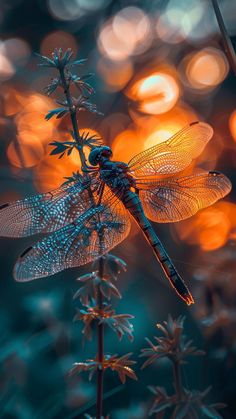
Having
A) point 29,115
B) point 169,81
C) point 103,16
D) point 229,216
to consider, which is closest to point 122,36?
point 103,16

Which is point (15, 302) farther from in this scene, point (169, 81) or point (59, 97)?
point (169, 81)

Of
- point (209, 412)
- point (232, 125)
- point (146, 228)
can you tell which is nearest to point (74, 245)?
point (146, 228)

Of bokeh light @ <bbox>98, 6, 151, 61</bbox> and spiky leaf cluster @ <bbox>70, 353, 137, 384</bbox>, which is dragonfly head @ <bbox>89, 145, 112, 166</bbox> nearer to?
spiky leaf cluster @ <bbox>70, 353, 137, 384</bbox>

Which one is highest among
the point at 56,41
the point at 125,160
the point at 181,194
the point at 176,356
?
the point at 56,41

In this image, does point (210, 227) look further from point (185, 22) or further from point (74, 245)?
point (185, 22)

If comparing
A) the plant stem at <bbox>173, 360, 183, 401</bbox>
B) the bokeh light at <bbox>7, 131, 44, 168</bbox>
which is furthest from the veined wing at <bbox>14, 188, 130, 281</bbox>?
the bokeh light at <bbox>7, 131, 44, 168</bbox>
